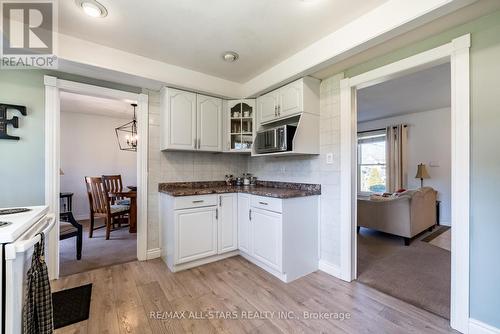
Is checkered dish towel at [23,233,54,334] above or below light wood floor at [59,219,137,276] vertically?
above

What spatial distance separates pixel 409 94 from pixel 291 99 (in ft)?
8.96

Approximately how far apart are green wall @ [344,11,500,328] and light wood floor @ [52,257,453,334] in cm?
39

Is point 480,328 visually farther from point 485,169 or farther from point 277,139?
point 277,139

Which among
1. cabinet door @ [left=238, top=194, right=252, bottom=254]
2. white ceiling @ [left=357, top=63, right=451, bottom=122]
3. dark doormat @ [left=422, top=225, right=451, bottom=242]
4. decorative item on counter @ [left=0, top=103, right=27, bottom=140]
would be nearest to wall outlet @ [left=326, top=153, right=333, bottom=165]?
cabinet door @ [left=238, top=194, right=252, bottom=254]

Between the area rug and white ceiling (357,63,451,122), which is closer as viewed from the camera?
the area rug

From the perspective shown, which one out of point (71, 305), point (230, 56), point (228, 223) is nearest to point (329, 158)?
point (228, 223)

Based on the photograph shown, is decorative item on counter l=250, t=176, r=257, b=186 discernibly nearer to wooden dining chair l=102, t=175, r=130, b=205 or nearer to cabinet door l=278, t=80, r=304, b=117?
cabinet door l=278, t=80, r=304, b=117

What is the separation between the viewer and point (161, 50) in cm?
235

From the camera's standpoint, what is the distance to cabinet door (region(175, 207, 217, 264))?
2.54 meters

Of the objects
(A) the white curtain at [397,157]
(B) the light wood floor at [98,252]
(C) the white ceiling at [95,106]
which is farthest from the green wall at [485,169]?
(C) the white ceiling at [95,106]

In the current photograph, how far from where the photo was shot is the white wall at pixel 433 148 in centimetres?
477

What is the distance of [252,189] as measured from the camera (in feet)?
9.71

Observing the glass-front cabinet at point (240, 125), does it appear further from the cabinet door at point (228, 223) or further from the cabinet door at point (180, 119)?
the cabinet door at point (228, 223)

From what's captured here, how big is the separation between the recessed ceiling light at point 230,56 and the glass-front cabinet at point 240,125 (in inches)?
28.0
